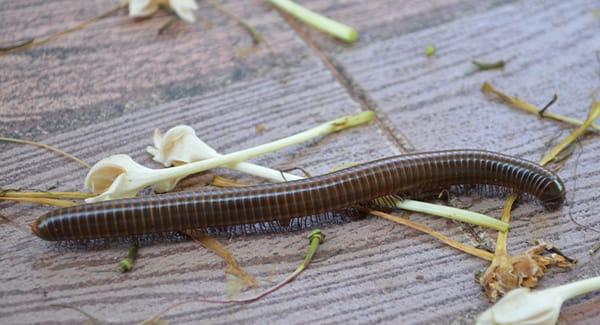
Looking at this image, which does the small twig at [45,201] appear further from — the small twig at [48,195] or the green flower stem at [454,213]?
the green flower stem at [454,213]

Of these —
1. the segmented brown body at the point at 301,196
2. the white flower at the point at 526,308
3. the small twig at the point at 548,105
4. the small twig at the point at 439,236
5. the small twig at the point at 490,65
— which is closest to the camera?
the white flower at the point at 526,308

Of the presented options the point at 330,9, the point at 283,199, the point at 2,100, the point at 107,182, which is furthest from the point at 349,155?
the point at 2,100

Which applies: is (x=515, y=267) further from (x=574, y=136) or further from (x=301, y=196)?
(x=574, y=136)

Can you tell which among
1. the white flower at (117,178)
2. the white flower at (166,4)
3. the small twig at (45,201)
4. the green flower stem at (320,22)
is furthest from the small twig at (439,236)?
the white flower at (166,4)

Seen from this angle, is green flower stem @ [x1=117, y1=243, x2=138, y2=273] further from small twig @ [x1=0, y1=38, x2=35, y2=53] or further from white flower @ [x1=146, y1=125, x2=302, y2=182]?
small twig @ [x1=0, y1=38, x2=35, y2=53]

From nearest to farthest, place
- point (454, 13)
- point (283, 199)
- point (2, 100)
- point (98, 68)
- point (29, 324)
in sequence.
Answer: point (29, 324), point (283, 199), point (2, 100), point (98, 68), point (454, 13)

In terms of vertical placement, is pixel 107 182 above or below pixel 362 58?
below

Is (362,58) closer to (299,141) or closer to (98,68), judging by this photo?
(299,141)
